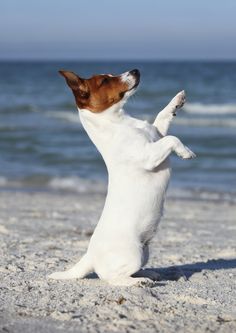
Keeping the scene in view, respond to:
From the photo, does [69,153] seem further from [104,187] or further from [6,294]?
[6,294]

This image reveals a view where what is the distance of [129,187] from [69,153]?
13219 mm

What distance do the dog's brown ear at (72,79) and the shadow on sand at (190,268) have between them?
5.53 feet

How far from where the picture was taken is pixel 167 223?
10.1 metres

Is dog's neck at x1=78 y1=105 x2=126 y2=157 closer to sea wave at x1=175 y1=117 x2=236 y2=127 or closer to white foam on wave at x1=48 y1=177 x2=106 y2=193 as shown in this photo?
white foam on wave at x1=48 y1=177 x2=106 y2=193

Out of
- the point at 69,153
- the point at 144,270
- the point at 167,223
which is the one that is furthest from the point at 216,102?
the point at 144,270

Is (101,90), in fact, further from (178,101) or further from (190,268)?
(190,268)

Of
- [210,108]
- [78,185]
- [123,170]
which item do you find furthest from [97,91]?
[210,108]

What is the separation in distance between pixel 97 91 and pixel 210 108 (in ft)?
86.6

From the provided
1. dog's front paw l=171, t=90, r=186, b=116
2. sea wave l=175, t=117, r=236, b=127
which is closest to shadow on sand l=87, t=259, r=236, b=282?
dog's front paw l=171, t=90, r=186, b=116

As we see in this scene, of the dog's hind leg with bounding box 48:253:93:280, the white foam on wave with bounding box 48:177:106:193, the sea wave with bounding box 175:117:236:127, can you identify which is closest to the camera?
the dog's hind leg with bounding box 48:253:93:280

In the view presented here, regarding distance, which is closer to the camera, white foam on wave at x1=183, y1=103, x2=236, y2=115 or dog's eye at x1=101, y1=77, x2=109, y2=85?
dog's eye at x1=101, y1=77, x2=109, y2=85

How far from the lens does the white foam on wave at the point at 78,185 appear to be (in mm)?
13922

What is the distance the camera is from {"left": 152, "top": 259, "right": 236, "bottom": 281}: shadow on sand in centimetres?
584

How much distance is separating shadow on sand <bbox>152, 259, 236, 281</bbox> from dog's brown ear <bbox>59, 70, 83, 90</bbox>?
1687mm
